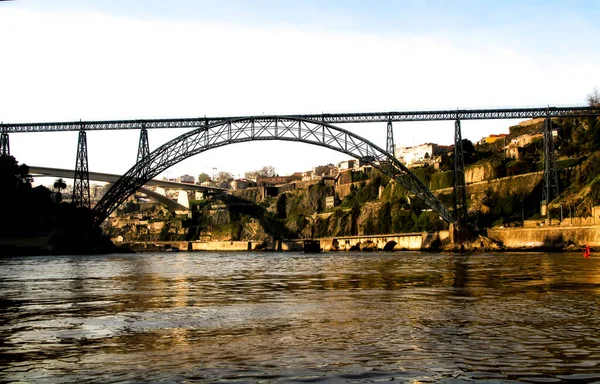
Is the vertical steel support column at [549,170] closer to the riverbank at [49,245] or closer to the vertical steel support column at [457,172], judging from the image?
the vertical steel support column at [457,172]

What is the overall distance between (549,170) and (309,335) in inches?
3222

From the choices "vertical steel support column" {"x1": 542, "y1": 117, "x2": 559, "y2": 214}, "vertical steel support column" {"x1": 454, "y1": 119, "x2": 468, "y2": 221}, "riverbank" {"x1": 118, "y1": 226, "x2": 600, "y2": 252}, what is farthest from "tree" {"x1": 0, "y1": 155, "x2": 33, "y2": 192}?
"vertical steel support column" {"x1": 542, "y1": 117, "x2": 559, "y2": 214}

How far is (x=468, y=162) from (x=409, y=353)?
402 feet

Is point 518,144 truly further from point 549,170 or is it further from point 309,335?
point 309,335

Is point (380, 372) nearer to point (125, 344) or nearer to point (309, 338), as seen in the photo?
point (309, 338)

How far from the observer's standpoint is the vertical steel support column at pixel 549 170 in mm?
89512

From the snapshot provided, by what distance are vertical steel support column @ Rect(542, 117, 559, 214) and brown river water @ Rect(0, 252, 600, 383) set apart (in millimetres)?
61137

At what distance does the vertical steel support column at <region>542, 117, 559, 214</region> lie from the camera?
8951 centimetres

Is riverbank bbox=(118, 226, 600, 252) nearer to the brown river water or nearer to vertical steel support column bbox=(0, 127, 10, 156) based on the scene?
the brown river water

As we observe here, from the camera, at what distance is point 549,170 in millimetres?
92625

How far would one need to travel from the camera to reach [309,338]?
1684cm

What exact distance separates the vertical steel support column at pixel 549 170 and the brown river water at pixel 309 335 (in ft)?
201

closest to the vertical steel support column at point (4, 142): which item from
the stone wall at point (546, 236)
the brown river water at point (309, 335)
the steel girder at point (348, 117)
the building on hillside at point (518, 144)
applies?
the steel girder at point (348, 117)

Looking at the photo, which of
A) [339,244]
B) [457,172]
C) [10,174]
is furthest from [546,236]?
[10,174]
